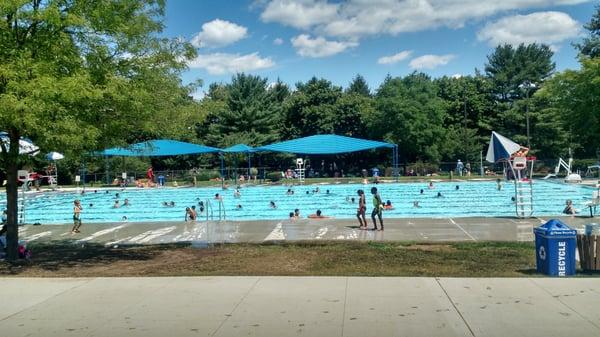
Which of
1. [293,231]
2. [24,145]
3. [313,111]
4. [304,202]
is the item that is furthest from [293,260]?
[313,111]

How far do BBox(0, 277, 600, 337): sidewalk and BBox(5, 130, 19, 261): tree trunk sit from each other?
2.87 metres

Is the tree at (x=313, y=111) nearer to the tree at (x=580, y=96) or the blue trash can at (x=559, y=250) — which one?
the tree at (x=580, y=96)

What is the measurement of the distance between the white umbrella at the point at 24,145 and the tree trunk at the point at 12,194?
34 cm

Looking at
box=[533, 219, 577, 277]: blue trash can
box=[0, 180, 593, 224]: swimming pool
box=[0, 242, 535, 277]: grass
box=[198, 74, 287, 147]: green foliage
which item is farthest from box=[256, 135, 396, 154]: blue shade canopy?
box=[533, 219, 577, 277]: blue trash can

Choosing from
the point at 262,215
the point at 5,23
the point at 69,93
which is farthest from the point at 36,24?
the point at 262,215

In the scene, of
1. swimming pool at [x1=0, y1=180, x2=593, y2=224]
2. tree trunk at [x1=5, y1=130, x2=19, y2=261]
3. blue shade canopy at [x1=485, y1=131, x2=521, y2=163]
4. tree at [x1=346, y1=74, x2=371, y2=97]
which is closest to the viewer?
tree trunk at [x1=5, y1=130, x2=19, y2=261]

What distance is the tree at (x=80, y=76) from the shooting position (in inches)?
390

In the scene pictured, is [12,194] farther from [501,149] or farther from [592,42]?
[592,42]

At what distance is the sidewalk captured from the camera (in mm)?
6598

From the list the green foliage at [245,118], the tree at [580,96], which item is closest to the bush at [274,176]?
the green foliage at [245,118]

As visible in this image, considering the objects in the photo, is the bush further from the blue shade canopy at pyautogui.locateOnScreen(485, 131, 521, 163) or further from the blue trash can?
the blue trash can

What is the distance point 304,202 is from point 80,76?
2191cm

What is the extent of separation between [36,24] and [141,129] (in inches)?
115

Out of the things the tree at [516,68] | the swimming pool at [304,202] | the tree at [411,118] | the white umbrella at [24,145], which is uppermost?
the tree at [516,68]
